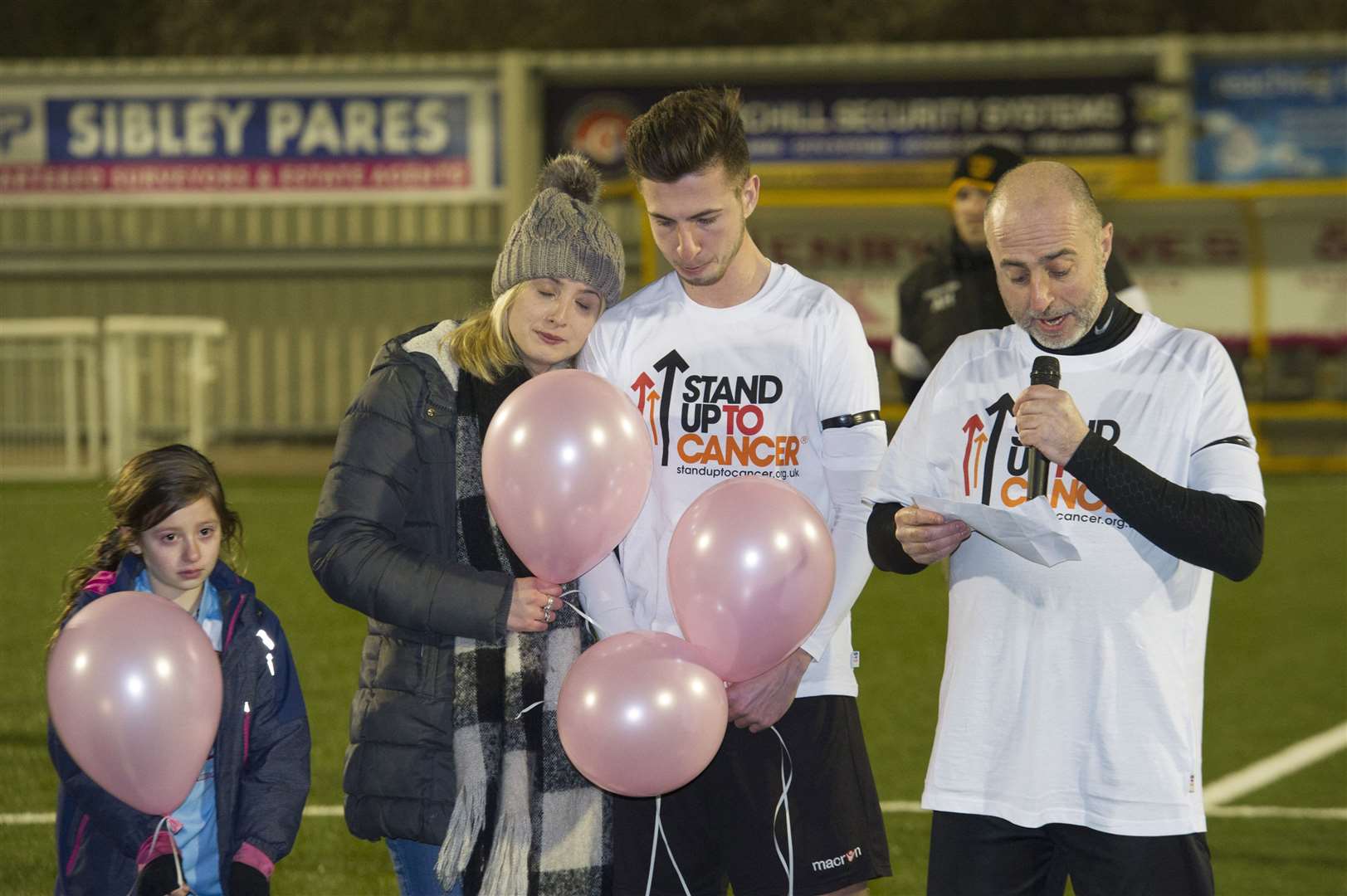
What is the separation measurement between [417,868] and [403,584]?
1.96 ft

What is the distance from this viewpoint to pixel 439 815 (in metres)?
3.06

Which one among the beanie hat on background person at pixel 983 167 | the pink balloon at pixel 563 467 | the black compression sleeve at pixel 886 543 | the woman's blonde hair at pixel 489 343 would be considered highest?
the beanie hat on background person at pixel 983 167

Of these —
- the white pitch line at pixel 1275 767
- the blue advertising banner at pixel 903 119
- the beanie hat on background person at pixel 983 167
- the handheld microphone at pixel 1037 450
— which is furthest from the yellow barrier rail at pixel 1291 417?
the handheld microphone at pixel 1037 450

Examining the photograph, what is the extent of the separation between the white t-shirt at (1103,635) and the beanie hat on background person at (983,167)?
355 cm

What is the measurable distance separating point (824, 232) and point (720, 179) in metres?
13.7

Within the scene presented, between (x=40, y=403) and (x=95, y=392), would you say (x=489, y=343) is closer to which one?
(x=95, y=392)

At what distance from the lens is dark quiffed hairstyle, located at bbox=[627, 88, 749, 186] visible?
3070mm

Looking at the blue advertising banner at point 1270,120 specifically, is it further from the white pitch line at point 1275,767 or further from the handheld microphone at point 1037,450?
the handheld microphone at point 1037,450

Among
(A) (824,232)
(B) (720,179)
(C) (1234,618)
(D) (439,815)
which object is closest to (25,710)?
(D) (439,815)

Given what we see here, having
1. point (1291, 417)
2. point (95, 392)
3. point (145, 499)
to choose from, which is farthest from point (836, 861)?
point (1291, 417)

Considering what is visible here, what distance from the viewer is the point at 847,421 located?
318 centimetres

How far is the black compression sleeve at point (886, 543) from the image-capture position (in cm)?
301

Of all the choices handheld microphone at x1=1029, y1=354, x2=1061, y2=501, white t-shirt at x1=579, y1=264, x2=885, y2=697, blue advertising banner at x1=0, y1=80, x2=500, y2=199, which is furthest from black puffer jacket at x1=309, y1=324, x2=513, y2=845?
blue advertising banner at x1=0, y1=80, x2=500, y2=199

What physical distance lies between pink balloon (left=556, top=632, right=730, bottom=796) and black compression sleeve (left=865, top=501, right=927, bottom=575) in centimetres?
38
